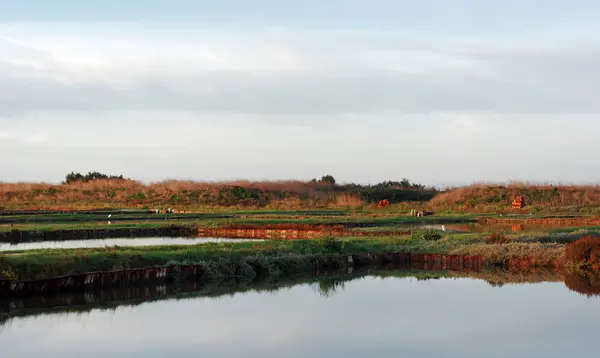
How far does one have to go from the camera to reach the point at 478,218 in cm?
4556

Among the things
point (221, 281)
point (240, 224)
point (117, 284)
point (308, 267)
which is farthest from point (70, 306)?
point (240, 224)

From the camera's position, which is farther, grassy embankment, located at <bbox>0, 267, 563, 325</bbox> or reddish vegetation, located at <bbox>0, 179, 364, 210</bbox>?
reddish vegetation, located at <bbox>0, 179, 364, 210</bbox>

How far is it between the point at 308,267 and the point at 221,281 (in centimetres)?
379

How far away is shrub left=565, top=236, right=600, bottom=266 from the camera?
1019 inches

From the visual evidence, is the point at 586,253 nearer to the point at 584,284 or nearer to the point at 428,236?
the point at 584,284

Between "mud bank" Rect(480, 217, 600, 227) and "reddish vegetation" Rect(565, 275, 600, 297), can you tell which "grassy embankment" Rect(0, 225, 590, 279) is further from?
"mud bank" Rect(480, 217, 600, 227)

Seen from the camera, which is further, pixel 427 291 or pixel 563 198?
pixel 563 198

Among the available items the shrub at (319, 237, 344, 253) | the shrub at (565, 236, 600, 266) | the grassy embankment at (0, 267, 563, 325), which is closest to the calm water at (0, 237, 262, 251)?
the shrub at (319, 237, 344, 253)

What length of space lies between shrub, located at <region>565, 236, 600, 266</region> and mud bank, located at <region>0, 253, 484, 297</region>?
2844 millimetres

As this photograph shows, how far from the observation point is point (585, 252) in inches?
1025

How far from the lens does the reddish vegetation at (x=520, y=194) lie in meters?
65.7

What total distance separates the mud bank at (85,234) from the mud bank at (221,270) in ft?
37.3

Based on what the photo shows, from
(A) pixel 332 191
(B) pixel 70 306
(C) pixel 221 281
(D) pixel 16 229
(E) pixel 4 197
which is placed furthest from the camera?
(A) pixel 332 191

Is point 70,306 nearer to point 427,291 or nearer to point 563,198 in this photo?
point 427,291
